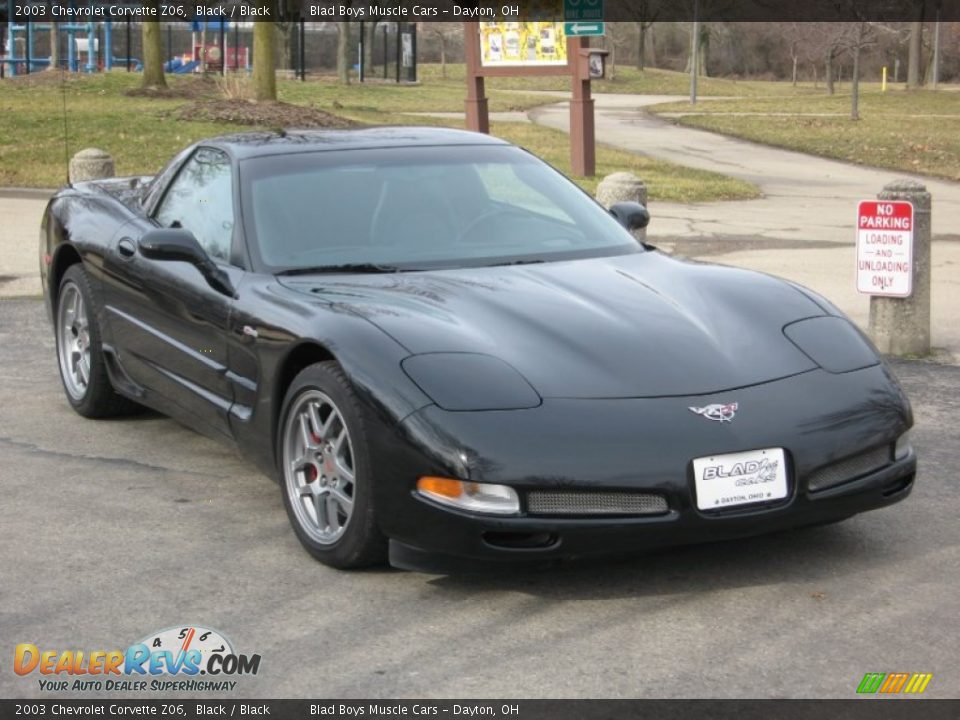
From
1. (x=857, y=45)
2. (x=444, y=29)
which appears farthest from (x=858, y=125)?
(x=444, y=29)

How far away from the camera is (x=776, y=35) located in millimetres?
78938

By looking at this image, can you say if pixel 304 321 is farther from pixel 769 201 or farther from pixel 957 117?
pixel 957 117

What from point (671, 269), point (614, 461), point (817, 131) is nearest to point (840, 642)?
point (614, 461)

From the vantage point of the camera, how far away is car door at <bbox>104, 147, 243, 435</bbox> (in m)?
5.91

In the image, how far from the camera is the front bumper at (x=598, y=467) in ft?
15.0

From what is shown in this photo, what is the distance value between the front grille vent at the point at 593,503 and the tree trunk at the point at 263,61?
2175cm

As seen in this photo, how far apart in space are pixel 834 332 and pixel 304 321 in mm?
1783

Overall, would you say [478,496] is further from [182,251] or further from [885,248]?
[885,248]

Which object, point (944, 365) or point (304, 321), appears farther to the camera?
point (944, 365)

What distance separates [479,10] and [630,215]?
1501cm

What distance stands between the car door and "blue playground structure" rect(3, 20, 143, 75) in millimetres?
33572

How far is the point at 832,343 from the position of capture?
528 centimetres
